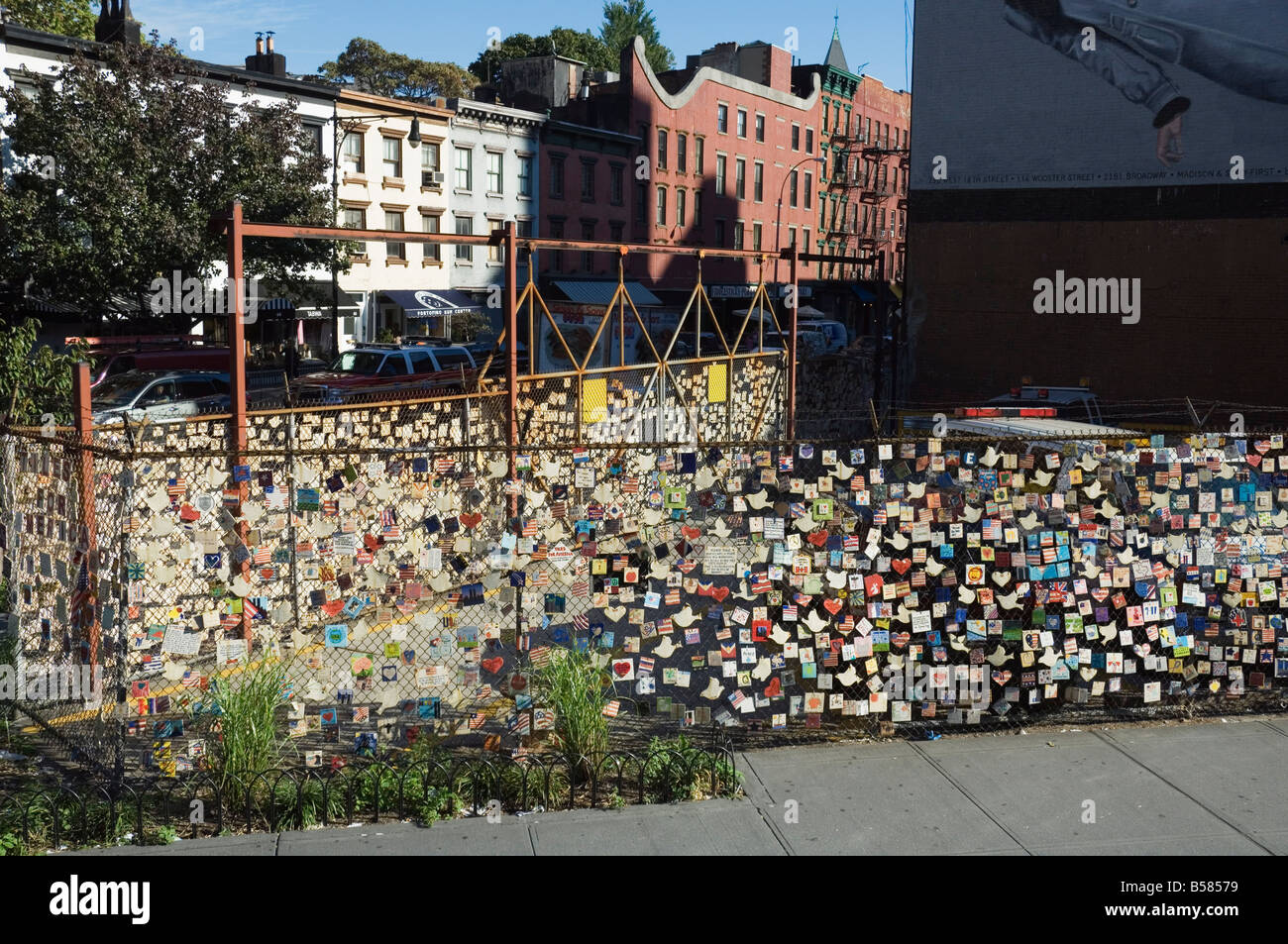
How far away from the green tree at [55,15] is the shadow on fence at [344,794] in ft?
167

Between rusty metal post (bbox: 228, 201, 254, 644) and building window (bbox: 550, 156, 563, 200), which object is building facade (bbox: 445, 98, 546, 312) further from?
rusty metal post (bbox: 228, 201, 254, 644)

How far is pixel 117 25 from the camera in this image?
3931 centimetres

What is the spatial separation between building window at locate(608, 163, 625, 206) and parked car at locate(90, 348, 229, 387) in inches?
1259

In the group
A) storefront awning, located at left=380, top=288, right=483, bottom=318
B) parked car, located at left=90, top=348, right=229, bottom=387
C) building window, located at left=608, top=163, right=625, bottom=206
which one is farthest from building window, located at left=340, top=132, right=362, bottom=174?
parked car, located at left=90, top=348, right=229, bottom=387

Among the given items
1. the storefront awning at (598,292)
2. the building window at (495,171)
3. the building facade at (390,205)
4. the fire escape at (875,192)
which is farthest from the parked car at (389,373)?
the fire escape at (875,192)

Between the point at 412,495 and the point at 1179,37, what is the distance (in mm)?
27357

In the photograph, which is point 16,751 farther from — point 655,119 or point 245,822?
point 655,119

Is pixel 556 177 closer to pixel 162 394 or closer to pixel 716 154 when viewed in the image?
pixel 716 154

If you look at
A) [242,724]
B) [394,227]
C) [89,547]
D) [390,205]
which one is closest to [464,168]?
[390,205]

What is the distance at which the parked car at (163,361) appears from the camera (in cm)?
2686

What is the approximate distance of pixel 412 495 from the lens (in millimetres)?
9867

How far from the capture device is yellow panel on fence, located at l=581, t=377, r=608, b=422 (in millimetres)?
15898

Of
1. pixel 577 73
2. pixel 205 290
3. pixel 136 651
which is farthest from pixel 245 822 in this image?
pixel 577 73
